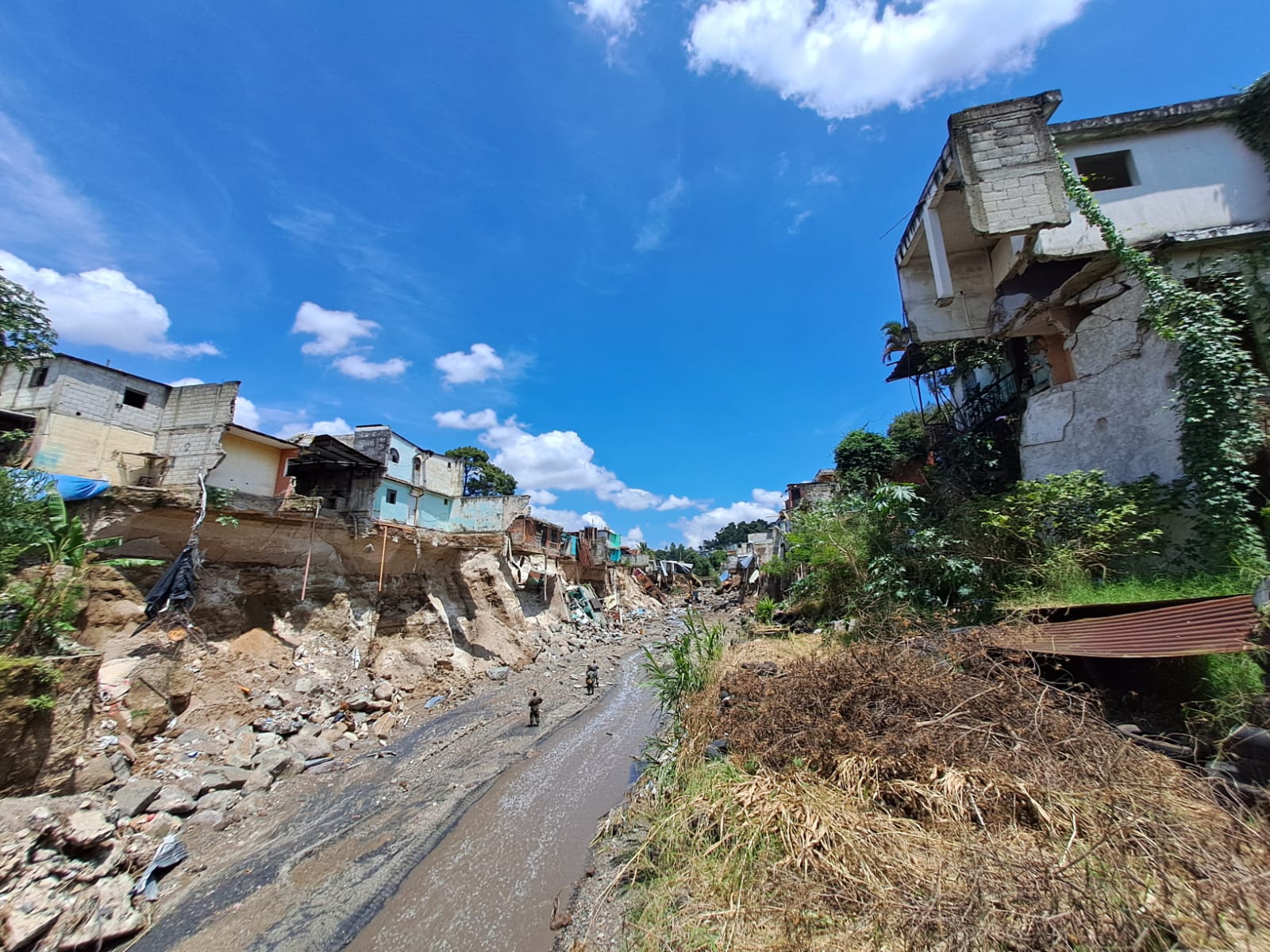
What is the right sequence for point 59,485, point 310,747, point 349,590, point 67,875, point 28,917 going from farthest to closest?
point 349,590
point 310,747
point 59,485
point 67,875
point 28,917

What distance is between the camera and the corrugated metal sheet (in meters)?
4.41

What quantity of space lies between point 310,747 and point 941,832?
12017 mm

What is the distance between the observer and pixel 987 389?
45.1 ft

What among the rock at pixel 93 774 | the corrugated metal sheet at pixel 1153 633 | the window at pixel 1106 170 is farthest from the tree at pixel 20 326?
the window at pixel 1106 170

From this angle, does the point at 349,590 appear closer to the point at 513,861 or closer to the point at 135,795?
the point at 135,795

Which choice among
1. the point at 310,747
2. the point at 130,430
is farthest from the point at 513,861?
the point at 130,430

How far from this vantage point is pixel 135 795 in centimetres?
775

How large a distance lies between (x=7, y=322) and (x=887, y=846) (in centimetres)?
1589

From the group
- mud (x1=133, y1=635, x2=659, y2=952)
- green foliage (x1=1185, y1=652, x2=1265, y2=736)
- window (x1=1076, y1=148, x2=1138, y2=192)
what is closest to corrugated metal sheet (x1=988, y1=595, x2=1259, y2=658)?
green foliage (x1=1185, y1=652, x2=1265, y2=736)

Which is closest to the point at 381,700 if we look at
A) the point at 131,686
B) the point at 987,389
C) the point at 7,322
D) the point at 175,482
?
the point at 131,686

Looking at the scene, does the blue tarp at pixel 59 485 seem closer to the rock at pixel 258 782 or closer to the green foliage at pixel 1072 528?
the rock at pixel 258 782

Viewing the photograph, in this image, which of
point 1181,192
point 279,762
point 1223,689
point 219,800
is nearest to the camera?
point 1223,689

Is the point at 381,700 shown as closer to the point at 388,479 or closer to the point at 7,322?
the point at 7,322

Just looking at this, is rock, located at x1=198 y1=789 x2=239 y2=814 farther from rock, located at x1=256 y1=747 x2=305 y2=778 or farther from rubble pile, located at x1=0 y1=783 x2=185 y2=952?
rubble pile, located at x1=0 y1=783 x2=185 y2=952
